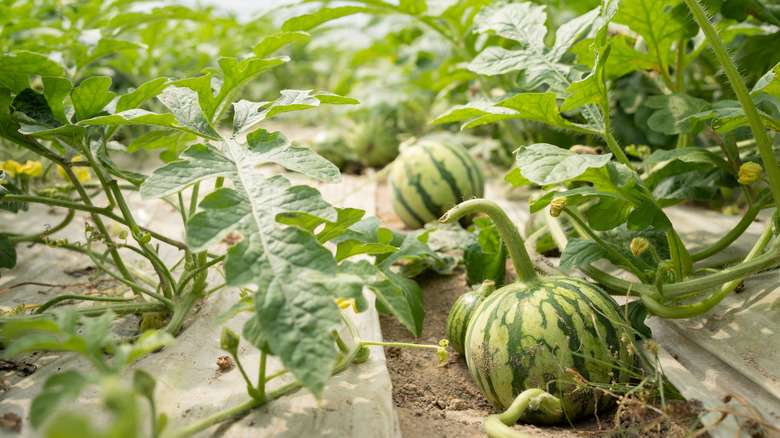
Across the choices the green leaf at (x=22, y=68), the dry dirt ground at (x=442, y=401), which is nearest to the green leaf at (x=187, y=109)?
the green leaf at (x=22, y=68)

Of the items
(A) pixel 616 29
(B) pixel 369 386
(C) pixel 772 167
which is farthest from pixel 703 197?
(B) pixel 369 386

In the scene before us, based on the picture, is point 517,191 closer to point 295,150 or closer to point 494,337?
point 494,337

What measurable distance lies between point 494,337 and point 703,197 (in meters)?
0.97

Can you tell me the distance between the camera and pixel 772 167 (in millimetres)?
1477

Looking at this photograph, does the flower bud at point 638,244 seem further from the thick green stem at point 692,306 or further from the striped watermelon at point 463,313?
the striped watermelon at point 463,313

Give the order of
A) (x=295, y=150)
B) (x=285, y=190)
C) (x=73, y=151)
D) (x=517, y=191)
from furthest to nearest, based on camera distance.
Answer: (x=517, y=191), (x=73, y=151), (x=295, y=150), (x=285, y=190)

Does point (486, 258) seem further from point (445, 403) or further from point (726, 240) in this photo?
point (726, 240)

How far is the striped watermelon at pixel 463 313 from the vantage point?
1.77 meters

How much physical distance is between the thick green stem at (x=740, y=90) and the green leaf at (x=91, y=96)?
5.19 ft

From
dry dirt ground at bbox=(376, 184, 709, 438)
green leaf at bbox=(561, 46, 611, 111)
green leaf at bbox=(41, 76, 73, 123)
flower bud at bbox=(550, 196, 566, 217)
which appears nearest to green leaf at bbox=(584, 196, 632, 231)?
flower bud at bbox=(550, 196, 566, 217)

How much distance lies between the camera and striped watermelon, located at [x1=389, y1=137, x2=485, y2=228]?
297cm

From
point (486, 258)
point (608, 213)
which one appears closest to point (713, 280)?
point (608, 213)

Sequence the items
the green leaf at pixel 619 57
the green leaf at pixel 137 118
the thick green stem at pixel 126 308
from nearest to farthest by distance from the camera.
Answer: the green leaf at pixel 137 118 → the thick green stem at pixel 126 308 → the green leaf at pixel 619 57

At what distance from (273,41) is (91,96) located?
54cm
